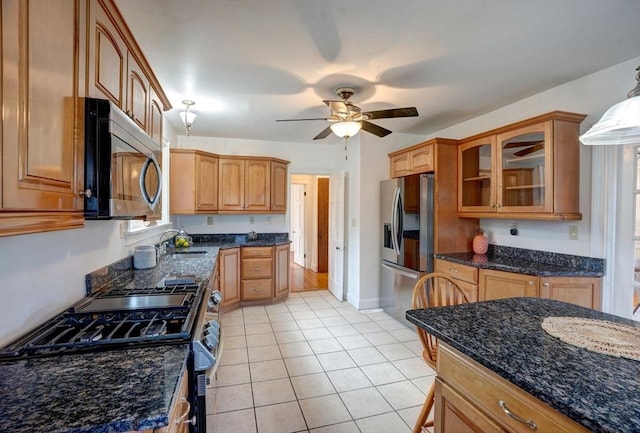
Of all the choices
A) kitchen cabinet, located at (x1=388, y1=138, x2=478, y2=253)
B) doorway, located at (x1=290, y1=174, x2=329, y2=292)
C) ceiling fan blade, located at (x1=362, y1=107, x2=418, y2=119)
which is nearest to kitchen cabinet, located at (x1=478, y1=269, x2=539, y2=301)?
kitchen cabinet, located at (x1=388, y1=138, x2=478, y2=253)

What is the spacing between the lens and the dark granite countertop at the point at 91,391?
0.68 meters

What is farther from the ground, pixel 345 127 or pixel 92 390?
pixel 345 127

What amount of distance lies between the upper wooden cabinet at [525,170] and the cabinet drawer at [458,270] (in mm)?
591

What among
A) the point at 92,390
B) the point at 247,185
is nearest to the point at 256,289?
the point at 247,185

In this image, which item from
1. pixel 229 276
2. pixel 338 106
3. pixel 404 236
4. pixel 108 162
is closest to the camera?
pixel 108 162

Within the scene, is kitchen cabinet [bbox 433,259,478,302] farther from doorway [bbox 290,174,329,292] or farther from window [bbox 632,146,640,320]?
doorway [bbox 290,174,329,292]

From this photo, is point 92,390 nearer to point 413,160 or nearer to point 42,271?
point 42,271

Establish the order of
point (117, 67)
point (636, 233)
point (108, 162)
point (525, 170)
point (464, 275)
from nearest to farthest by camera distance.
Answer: point (108, 162) < point (117, 67) < point (636, 233) < point (525, 170) < point (464, 275)

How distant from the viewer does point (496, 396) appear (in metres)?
0.99

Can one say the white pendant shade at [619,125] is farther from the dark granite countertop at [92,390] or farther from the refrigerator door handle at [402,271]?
the refrigerator door handle at [402,271]

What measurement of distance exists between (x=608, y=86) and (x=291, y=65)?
98.5 inches

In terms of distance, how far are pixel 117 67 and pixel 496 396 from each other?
79.0 inches

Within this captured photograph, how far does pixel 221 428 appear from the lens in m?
1.91

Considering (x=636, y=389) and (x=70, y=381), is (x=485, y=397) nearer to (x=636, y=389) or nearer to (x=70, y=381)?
(x=636, y=389)
